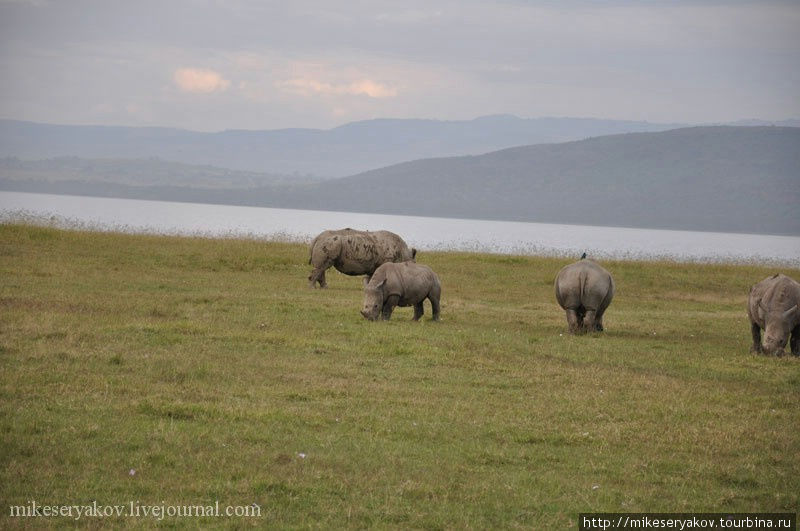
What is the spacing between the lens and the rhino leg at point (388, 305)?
818 inches

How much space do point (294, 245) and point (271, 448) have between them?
2790cm

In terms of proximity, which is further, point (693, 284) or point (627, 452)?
point (693, 284)

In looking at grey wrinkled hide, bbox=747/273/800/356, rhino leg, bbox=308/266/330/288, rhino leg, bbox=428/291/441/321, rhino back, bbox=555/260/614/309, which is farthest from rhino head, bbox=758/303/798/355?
rhino leg, bbox=308/266/330/288

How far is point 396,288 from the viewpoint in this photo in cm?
2064

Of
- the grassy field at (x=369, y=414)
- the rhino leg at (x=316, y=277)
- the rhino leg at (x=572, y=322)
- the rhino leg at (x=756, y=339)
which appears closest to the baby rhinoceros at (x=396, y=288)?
the grassy field at (x=369, y=414)

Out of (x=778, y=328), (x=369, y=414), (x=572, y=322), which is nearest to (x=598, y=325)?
(x=572, y=322)

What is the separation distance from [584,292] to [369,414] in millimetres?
9661

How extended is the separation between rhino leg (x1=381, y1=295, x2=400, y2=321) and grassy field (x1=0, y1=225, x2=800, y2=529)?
464 millimetres

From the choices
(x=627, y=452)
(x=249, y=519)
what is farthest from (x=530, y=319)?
(x=249, y=519)

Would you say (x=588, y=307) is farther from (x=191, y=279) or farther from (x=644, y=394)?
(x=191, y=279)

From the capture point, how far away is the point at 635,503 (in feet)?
30.2

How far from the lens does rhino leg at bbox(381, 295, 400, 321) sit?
2077cm

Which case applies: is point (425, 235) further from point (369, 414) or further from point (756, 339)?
point (369, 414)

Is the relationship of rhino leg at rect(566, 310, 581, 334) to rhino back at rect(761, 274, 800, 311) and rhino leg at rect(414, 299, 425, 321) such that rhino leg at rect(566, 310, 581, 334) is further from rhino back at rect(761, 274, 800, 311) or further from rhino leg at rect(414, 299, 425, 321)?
rhino back at rect(761, 274, 800, 311)
